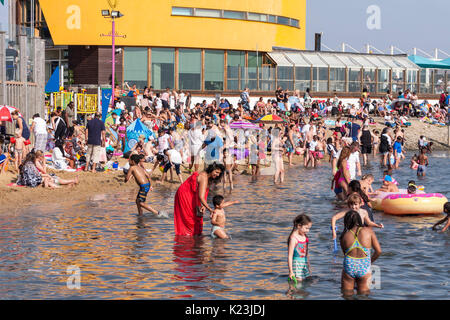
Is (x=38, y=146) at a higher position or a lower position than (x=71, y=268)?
higher

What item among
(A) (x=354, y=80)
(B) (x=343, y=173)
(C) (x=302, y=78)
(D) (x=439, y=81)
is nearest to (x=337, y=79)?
(A) (x=354, y=80)

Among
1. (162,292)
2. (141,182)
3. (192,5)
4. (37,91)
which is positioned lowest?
(162,292)

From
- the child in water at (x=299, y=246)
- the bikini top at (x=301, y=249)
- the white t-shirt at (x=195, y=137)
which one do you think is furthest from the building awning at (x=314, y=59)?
the bikini top at (x=301, y=249)

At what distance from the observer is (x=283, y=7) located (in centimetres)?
4819

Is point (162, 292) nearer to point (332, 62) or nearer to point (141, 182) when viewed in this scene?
point (141, 182)

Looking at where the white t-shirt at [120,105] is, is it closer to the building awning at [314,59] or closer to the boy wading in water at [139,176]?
the boy wading in water at [139,176]

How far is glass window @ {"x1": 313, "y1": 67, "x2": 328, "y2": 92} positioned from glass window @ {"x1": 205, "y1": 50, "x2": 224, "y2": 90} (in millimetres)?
6328

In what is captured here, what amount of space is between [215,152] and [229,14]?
24.2 meters

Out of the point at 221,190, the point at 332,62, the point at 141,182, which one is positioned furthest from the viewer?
the point at 332,62

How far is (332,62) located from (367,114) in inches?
226

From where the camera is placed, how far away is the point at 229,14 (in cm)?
4522

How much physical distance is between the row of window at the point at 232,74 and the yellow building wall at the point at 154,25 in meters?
0.67

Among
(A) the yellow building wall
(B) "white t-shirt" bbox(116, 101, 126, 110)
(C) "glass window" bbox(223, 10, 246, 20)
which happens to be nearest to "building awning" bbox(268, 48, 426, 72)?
(A) the yellow building wall
